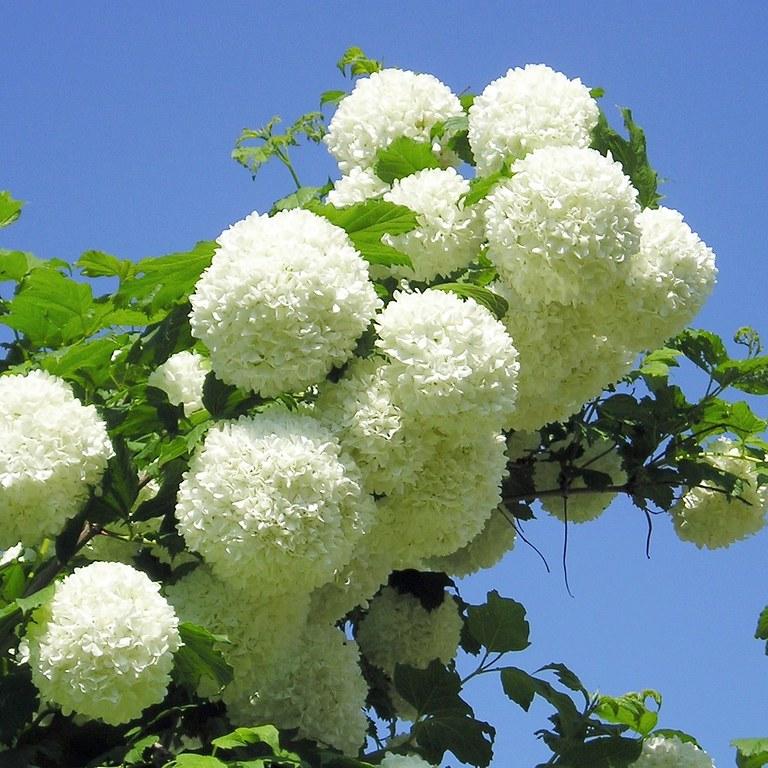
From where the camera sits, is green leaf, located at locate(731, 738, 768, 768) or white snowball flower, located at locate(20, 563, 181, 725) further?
green leaf, located at locate(731, 738, 768, 768)

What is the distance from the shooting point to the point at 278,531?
303 cm

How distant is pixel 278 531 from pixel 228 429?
0.98 ft

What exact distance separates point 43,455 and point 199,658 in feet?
1.97

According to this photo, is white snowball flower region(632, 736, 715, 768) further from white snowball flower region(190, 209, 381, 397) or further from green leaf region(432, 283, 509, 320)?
white snowball flower region(190, 209, 381, 397)

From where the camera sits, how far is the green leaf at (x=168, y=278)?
339cm

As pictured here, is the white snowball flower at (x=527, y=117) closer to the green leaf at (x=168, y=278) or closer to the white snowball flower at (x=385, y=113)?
the white snowball flower at (x=385, y=113)

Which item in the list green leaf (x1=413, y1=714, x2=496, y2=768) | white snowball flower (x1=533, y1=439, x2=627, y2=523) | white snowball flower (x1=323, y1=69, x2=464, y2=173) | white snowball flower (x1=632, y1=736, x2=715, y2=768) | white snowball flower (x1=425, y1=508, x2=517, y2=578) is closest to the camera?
green leaf (x1=413, y1=714, x2=496, y2=768)

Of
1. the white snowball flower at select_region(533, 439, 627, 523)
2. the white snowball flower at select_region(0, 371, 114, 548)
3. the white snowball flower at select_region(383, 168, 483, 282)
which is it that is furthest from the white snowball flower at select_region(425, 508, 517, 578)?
the white snowball flower at select_region(0, 371, 114, 548)

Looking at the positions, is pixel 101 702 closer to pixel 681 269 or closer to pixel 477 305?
pixel 477 305

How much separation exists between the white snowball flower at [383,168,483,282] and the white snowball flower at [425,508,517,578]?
1.26m

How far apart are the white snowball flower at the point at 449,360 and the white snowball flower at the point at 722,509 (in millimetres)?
2046

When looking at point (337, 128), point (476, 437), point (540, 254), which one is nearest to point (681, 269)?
point (540, 254)

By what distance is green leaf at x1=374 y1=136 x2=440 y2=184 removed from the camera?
387 centimetres

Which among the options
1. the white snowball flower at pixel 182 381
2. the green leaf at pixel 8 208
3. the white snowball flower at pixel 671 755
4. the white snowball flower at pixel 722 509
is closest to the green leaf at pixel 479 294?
the white snowball flower at pixel 182 381
